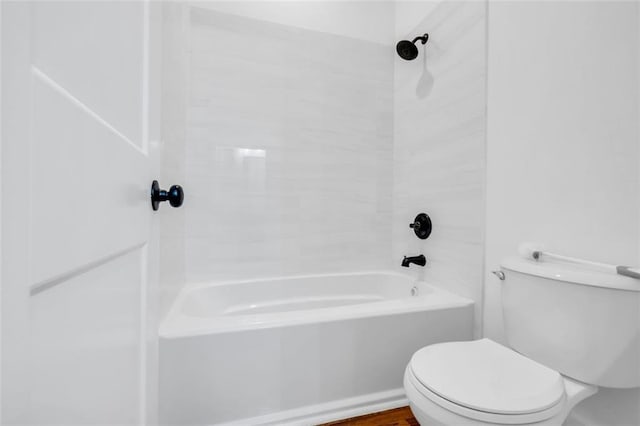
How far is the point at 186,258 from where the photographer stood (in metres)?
1.80

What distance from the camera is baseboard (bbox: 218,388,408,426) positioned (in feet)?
3.95

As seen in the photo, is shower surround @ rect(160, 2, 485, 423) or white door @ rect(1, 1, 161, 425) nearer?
white door @ rect(1, 1, 161, 425)

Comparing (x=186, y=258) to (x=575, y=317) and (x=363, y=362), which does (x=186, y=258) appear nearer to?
(x=363, y=362)

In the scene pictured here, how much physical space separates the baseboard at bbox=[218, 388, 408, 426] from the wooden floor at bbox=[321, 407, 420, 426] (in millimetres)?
15

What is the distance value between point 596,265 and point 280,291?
60.6 inches

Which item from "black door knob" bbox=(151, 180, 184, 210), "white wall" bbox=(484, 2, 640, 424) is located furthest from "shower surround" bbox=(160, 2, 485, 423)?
"black door knob" bbox=(151, 180, 184, 210)

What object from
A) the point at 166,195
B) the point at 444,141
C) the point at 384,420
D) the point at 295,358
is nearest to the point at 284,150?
the point at 444,141

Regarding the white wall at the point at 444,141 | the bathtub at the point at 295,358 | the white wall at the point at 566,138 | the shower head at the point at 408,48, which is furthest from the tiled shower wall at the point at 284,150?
the white wall at the point at 566,138

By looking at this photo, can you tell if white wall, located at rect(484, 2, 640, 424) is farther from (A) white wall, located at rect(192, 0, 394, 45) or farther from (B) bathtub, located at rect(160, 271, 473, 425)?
(A) white wall, located at rect(192, 0, 394, 45)

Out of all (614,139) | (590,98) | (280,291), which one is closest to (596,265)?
(614,139)

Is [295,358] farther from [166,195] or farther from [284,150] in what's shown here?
[284,150]

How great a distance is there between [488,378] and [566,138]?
918 millimetres

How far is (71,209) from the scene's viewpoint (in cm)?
28

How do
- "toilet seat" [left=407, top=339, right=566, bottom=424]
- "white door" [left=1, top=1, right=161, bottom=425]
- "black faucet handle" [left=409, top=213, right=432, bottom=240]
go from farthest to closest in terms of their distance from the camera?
"black faucet handle" [left=409, top=213, right=432, bottom=240] → "toilet seat" [left=407, top=339, right=566, bottom=424] → "white door" [left=1, top=1, right=161, bottom=425]
